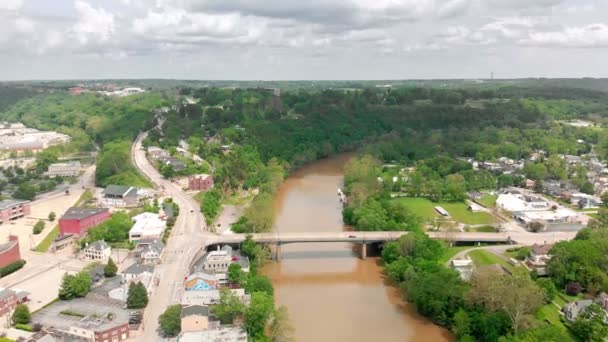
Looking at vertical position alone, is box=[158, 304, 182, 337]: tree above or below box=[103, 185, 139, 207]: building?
below

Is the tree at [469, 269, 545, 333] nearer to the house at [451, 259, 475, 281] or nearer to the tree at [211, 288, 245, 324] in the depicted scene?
the house at [451, 259, 475, 281]

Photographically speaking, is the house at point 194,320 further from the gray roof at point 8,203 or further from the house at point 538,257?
the gray roof at point 8,203

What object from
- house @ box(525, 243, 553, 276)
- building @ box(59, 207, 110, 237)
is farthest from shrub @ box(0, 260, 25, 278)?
house @ box(525, 243, 553, 276)

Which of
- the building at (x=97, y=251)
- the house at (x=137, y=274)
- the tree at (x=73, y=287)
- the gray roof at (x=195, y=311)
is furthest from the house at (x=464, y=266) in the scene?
the building at (x=97, y=251)

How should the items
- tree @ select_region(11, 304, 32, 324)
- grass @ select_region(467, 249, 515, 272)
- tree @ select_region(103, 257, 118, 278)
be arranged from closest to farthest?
tree @ select_region(11, 304, 32, 324) < tree @ select_region(103, 257, 118, 278) < grass @ select_region(467, 249, 515, 272)

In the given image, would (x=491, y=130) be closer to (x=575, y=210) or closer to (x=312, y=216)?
(x=575, y=210)

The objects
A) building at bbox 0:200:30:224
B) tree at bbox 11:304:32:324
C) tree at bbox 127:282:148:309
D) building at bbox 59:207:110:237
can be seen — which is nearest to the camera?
tree at bbox 11:304:32:324
